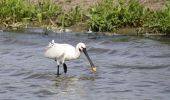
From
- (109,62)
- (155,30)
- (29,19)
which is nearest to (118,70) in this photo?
(109,62)

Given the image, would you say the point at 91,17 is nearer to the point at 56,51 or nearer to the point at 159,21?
the point at 159,21

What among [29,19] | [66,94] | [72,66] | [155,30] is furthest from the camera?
[29,19]

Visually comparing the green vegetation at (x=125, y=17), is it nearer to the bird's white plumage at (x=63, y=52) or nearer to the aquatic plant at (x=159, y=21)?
the aquatic plant at (x=159, y=21)

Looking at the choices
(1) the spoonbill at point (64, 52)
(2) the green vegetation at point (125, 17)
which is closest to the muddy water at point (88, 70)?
(1) the spoonbill at point (64, 52)

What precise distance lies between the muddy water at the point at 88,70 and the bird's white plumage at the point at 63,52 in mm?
277

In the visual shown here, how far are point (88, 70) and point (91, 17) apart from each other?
2955 mm

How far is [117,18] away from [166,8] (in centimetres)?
114

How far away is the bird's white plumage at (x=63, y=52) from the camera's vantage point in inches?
475

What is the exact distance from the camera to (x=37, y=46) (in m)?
14.6

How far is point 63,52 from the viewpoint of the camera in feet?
39.8

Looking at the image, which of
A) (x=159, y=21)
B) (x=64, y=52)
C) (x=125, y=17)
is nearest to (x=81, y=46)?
(x=64, y=52)

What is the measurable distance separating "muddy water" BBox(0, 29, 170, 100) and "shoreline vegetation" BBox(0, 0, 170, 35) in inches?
16.3

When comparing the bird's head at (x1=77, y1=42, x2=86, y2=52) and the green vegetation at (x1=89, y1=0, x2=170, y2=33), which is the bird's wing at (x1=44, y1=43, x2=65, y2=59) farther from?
the green vegetation at (x1=89, y1=0, x2=170, y2=33)

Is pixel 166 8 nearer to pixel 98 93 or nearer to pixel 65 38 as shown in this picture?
pixel 65 38
